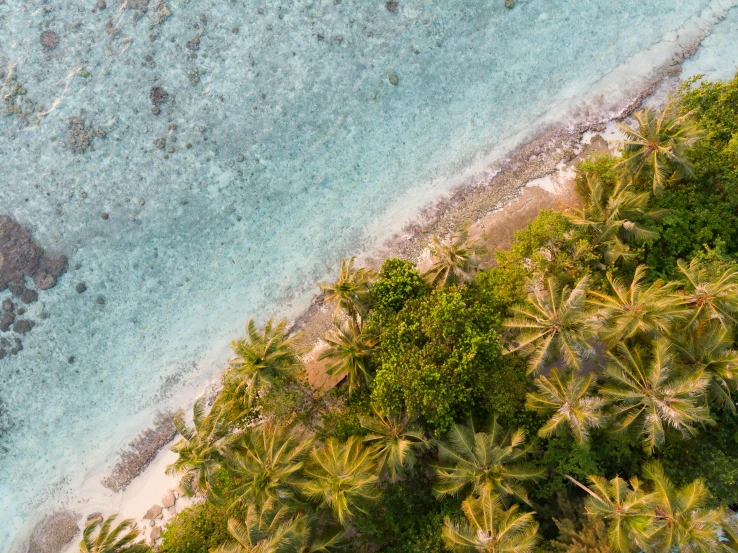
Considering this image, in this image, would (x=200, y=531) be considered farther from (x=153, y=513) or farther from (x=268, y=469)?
(x=268, y=469)

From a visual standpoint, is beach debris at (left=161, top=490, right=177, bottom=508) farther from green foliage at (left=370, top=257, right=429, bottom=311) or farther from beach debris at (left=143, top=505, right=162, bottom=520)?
green foliage at (left=370, top=257, right=429, bottom=311)

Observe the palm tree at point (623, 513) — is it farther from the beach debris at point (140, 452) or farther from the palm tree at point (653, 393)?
the beach debris at point (140, 452)

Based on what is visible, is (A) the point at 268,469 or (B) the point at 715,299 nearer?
(B) the point at 715,299

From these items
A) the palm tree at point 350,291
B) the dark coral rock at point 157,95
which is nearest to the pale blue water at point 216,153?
the dark coral rock at point 157,95

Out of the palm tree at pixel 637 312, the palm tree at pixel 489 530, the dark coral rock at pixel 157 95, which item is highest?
the dark coral rock at pixel 157 95

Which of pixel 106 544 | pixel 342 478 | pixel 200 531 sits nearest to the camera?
pixel 342 478

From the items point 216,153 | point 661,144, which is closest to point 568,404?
point 661,144

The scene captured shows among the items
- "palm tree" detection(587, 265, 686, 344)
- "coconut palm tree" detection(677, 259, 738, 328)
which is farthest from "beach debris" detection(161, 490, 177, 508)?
"coconut palm tree" detection(677, 259, 738, 328)
